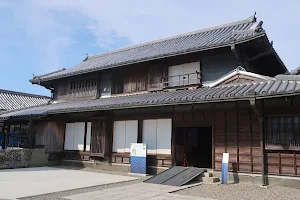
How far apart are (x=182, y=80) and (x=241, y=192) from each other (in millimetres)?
5839

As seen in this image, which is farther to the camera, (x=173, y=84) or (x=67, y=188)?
(x=173, y=84)

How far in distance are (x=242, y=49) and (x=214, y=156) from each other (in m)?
4.42

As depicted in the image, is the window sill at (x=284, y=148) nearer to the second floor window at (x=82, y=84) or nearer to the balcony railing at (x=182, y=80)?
the balcony railing at (x=182, y=80)

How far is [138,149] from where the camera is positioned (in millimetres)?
10961

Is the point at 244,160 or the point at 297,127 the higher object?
the point at 297,127

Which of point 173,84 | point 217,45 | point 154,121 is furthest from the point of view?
point 173,84

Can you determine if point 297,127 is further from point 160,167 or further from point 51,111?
point 51,111

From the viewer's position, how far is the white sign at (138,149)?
35.4 feet

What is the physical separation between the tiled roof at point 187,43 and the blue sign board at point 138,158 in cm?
414

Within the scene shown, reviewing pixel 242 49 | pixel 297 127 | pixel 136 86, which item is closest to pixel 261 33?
pixel 242 49


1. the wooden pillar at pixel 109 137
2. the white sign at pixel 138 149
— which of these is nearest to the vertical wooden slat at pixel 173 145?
the white sign at pixel 138 149

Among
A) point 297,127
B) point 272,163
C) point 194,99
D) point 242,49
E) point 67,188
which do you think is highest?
point 242,49

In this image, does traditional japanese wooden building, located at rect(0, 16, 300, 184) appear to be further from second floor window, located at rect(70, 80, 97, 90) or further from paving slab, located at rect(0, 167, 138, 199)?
paving slab, located at rect(0, 167, 138, 199)

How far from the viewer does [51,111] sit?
13.2 metres
